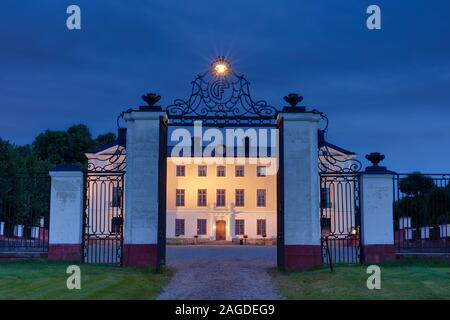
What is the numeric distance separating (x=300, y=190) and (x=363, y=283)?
3966 mm

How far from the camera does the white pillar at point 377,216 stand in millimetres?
14977

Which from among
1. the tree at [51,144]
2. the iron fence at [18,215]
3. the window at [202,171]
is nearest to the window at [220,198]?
the window at [202,171]

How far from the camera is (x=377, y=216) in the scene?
15070 mm

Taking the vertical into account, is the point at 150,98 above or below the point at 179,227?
above

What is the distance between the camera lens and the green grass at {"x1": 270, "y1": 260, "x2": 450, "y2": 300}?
404 inches

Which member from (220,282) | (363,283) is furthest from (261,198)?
(363,283)

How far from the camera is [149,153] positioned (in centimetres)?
1497

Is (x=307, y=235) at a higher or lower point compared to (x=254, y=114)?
lower

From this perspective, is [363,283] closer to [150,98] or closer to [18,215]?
[150,98]

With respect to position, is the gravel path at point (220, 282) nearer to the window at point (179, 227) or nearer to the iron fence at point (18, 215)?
the iron fence at point (18, 215)
